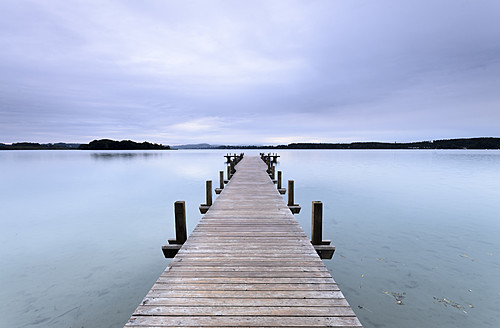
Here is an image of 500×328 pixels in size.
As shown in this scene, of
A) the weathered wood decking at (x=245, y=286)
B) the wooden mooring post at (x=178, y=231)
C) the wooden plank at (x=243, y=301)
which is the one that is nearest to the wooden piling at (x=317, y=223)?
the weathered wood decking at (x=245, y=286)

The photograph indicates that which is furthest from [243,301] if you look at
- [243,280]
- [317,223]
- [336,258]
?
[336,258]

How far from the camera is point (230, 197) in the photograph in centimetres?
947

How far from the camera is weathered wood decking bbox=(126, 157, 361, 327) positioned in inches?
110

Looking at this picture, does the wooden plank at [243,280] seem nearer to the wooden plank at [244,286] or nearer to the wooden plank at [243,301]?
the wooden plank at [244,286]

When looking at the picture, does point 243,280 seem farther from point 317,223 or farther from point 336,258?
point 336,258

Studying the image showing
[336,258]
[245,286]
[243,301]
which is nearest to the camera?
[243,301]

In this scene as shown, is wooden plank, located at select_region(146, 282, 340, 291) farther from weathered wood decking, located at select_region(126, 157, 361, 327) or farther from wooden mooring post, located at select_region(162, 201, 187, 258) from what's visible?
wooden mooring post, located at select_region(162, 201, 187, 258)

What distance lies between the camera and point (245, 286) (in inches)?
134

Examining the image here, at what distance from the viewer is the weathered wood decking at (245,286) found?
2783 mm

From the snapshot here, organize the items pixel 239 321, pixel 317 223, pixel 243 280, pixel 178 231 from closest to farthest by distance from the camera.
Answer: pixel 239 321 → pixel 243 280 → pixel 317 223 → pixel 178 231

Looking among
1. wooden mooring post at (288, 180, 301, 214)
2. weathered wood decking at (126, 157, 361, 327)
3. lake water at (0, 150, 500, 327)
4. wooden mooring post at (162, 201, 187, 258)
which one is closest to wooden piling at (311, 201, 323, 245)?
weathered wood decking at (126, 157, 361, 327)

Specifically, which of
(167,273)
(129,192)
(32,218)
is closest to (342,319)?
(167,273)

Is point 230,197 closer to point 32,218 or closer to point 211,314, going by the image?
point 211,314

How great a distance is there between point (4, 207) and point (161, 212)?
11.8 m
